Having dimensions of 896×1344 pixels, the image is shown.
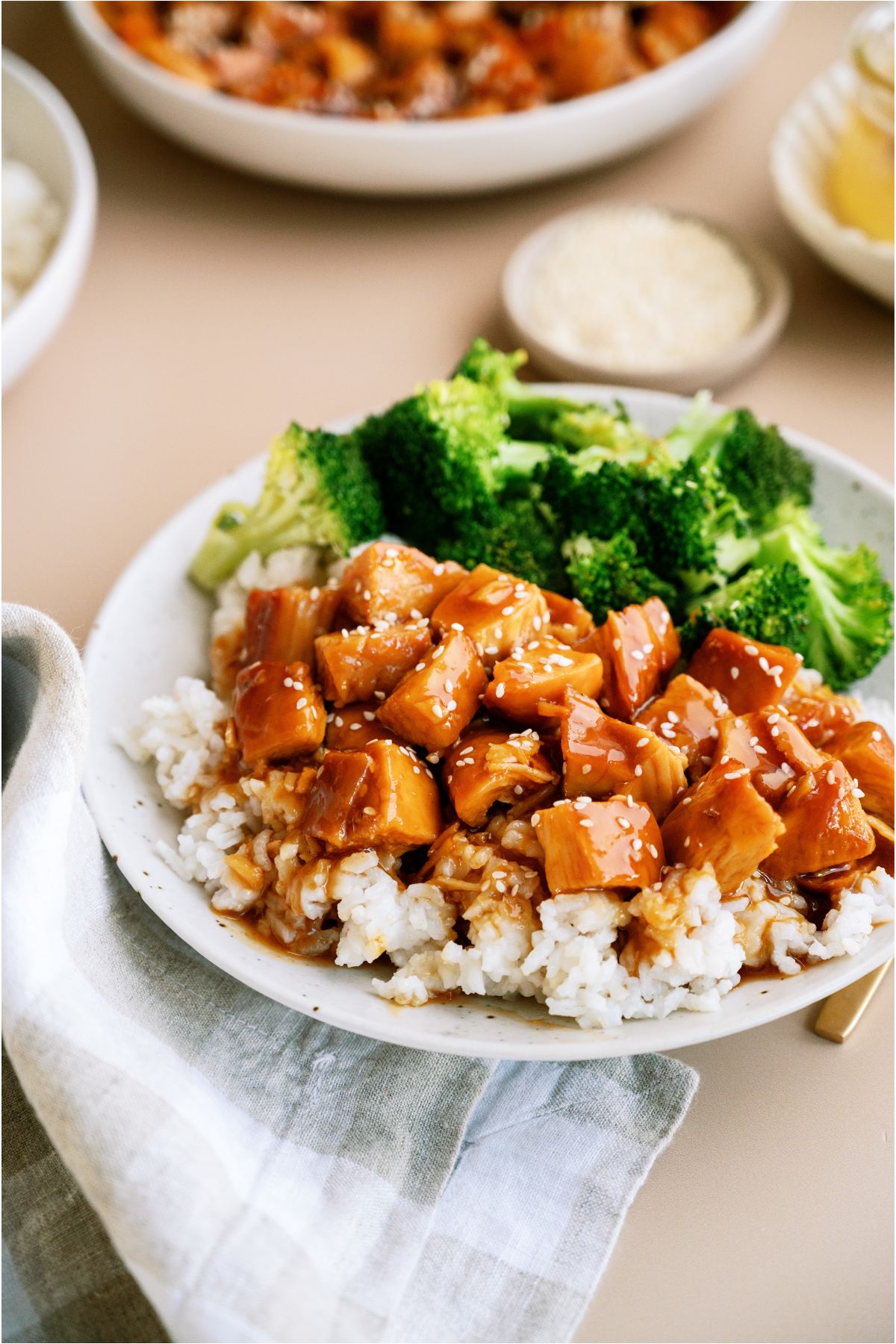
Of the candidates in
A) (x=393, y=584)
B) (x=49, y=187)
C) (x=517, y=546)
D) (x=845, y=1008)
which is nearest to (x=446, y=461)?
(x=517, y=546)

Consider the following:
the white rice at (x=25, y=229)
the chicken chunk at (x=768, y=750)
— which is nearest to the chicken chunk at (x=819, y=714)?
the chicken chunk at (x=768, y=750)

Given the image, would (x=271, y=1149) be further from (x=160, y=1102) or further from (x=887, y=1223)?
(x=887, y=1223)

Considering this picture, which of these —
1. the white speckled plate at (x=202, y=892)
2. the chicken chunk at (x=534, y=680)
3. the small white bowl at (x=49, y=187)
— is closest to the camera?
the white speckled plate at (x=202, y=892)

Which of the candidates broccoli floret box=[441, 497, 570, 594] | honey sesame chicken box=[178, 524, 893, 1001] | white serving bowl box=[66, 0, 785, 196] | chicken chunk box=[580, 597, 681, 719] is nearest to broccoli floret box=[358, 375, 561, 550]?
broccoli floret box=[441, 497, 570, 594]

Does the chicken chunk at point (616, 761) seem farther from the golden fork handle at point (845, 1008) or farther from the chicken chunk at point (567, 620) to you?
the golden fork handle at point (845, 1008)

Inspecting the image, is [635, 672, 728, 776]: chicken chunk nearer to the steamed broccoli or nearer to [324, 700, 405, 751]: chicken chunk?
[324, 700, 405, 751]: chicken chunk
